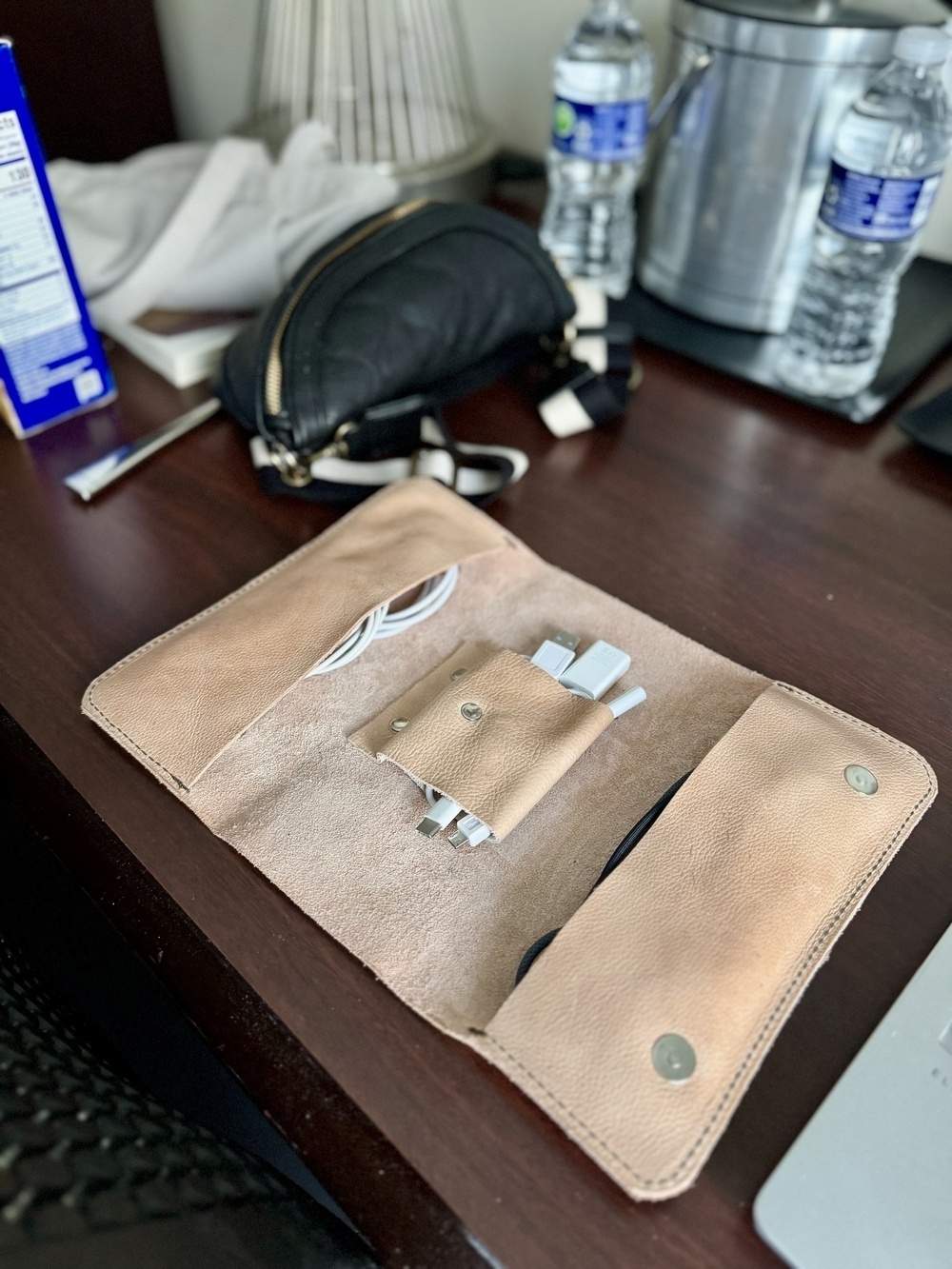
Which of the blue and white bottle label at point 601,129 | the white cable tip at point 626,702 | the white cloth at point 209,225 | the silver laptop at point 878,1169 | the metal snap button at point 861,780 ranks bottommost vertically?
the silver laptop at point 878,1169

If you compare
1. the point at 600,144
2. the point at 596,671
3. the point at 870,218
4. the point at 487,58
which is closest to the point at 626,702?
the point at 596,671

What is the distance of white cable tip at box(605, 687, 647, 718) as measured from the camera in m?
0.48

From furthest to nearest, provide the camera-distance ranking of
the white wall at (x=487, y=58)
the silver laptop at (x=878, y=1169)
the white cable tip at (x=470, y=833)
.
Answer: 1. the white wall at (x=487, y=58)
2. the white cable tip at (x=470, y=833)
3. the silver laptop at (x=878, y=1169)

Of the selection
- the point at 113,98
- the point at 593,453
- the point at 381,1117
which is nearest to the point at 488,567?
the point at 593,453

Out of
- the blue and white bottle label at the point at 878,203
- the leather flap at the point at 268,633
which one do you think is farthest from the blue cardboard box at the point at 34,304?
the blue and white bottle label at the point at 878,203

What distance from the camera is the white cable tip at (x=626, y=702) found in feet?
1.57

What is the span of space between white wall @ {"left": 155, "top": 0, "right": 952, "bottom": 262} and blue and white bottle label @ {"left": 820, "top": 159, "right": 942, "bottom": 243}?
0.80ft

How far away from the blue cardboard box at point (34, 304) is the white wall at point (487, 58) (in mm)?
600

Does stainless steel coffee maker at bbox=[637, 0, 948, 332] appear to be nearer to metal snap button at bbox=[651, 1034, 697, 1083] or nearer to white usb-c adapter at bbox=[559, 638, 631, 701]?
white usb-c adapter at bbox=[559, 638, 631, 701]

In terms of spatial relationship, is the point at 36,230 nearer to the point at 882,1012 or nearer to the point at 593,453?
the point at 593,453

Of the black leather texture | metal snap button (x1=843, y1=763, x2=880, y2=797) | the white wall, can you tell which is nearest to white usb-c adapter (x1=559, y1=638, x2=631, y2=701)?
metal snap button (x1=843, y1=763, x2=880, y2=797)

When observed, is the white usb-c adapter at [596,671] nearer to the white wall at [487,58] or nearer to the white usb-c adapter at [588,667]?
the white usb-c adapter at [588,667]

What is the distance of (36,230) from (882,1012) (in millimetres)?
679

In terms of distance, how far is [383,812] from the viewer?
44cm
